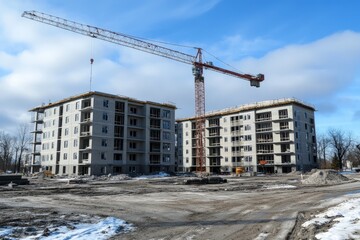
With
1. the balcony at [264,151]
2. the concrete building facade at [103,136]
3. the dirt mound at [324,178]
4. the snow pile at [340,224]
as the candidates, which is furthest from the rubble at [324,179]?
the balcony at [264,151]

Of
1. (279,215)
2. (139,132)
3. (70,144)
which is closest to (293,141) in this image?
(139,132)

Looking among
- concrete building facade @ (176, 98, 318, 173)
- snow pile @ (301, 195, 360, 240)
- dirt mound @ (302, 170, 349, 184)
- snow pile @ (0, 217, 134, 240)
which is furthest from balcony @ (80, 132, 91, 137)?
snow pile @ (301, 195, 360, 240)

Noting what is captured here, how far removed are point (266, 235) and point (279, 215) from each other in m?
4.67

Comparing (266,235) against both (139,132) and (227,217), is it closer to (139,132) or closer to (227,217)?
(227,217)

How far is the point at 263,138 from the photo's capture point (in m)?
92.4

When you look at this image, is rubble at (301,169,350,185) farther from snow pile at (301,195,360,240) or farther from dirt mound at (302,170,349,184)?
snow pile at (301,195,360,240)

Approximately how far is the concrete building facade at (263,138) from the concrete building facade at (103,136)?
21018mm

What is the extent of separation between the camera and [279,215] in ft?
48.8

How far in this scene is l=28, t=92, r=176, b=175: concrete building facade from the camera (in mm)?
73062

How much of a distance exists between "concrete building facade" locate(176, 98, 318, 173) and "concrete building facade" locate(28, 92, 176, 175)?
69.0 ft

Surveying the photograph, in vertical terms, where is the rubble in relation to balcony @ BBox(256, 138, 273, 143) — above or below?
below

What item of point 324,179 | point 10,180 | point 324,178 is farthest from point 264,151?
point 10,180

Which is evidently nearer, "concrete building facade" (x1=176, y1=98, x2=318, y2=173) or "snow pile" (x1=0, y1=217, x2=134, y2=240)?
"snow pile" (x1=0, y1=217, x2=134, y2=240)

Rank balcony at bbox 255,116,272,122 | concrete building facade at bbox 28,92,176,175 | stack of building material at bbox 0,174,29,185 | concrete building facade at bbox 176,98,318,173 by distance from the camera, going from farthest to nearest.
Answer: balcony at bbox 255,116,272,122
concrete building facade at bbox 176,98,318,173
concrete building facade at bbox 28,92,176,175
stack of building material at bbox 0,174,29,185
